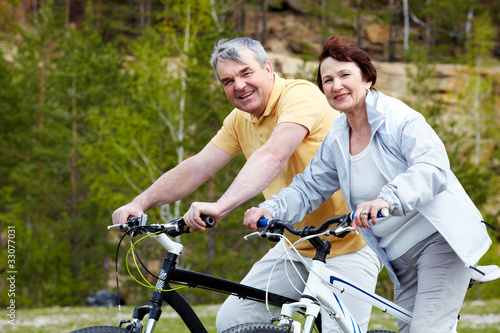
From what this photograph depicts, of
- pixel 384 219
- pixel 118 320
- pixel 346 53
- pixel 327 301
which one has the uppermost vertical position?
pixel 346 53

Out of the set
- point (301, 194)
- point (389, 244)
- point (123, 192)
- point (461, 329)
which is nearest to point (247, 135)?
point (301, 194)

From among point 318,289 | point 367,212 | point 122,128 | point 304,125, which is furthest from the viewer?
point 122,128

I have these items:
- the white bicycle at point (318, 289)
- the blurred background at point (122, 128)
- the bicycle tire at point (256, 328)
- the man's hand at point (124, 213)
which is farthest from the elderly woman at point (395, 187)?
the blurred background at point (122, 128)

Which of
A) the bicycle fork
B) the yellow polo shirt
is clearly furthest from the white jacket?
the bicycle fork

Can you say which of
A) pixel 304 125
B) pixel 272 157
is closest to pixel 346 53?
pixel 304 125

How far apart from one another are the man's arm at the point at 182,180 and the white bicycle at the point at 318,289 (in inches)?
27.2

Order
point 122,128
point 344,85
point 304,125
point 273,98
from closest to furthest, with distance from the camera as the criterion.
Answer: point 344,85
point 304,125
point 273,98
point 122,128

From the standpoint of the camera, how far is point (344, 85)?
2514mm

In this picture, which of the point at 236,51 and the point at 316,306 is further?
the point at 236,51

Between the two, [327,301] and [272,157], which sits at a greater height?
[272,157]

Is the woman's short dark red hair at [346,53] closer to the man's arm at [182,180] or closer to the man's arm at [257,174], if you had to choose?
the man's arm at [257,174]

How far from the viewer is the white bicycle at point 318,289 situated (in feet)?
Result: 7.25

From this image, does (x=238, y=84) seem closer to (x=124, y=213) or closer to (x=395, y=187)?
(x=124, y=213)

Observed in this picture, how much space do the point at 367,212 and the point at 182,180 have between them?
4.11ft
